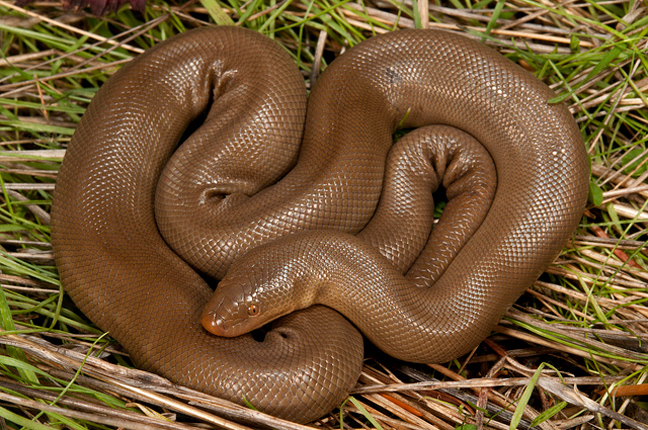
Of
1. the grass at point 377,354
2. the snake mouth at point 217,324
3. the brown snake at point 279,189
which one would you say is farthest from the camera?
the brown snake at point 279,189

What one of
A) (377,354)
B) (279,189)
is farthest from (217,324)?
(377,354)

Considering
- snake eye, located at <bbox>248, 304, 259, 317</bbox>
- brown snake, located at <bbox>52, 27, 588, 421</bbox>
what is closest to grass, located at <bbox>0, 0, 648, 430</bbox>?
brown snake, located at <bbox>52, 27, 588, 421</bbox>

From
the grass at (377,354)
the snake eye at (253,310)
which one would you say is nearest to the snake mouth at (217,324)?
the snake eye at (253,310)

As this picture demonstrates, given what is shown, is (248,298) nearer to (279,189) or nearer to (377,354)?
(279,189)

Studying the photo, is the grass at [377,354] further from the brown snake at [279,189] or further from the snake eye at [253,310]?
the snake eye at [253,310]

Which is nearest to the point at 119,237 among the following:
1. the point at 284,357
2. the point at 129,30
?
the point at 284,357

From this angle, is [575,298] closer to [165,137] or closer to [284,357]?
[284,357]

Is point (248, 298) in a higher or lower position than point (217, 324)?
→ higher
